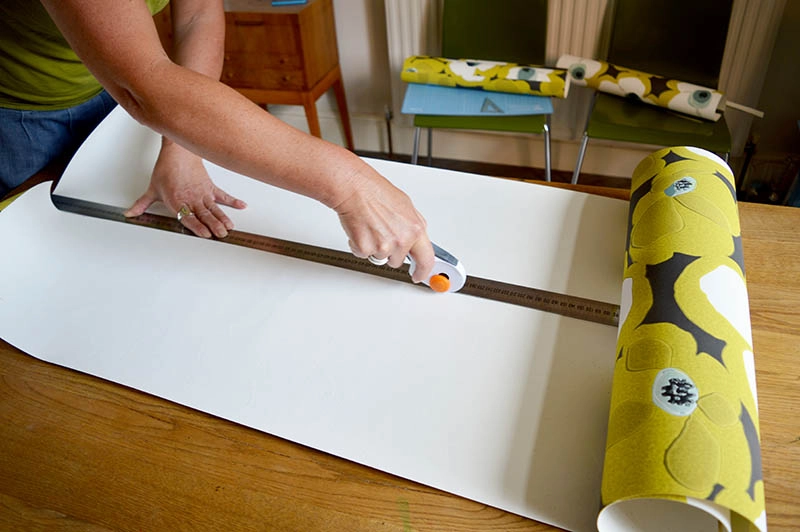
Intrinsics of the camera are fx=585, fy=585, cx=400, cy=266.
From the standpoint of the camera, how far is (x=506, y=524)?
625 mm

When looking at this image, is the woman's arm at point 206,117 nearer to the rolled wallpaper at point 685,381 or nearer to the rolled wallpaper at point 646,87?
the rolled wallpaper at point 685,381

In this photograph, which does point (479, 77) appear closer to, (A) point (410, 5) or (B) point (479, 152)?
(A) point (410, 5)

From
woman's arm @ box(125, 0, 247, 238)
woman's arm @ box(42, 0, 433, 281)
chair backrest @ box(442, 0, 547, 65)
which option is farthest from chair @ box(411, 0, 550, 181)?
woman's arm @ box(42, 0, 433, 281)

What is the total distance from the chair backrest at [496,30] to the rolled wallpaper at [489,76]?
0.13 m

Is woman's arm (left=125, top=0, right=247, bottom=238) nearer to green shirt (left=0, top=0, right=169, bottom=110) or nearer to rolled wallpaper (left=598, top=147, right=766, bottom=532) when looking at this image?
green shirt (left=0, top=0, right=169, bottom=110)

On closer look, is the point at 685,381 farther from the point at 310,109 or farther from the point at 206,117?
the point at 310,109

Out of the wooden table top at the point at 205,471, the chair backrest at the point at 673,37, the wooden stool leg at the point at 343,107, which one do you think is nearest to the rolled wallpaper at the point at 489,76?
the chair backrest at the point at 673,37

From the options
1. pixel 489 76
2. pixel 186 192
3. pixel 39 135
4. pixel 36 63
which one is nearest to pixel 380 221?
pixel 186 192

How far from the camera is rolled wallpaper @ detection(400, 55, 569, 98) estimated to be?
199 cm

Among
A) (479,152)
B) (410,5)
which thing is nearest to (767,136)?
(479,152)

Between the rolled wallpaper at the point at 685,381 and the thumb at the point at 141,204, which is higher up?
the rolled wallpaper at the point at 685,381

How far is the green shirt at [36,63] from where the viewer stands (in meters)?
1.01

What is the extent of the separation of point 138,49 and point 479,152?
7.07 ft

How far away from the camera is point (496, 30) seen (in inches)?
85.6
